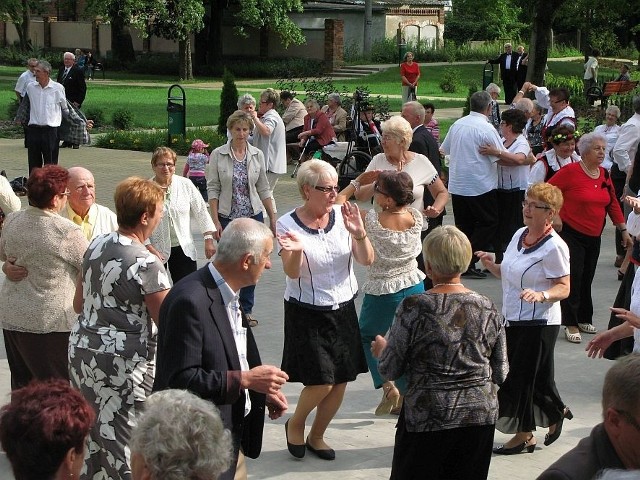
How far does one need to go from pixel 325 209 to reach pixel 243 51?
4803 centimetres

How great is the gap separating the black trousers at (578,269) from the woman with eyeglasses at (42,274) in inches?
193

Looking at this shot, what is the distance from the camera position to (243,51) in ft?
177

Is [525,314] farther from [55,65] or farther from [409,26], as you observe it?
[409,26]

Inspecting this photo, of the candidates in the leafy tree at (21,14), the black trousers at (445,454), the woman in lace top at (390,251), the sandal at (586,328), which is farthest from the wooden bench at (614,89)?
the leafy tree at (21,14)

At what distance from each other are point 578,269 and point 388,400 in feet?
10.1

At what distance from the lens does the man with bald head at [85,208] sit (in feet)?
23.2

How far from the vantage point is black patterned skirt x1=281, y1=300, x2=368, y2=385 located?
6738 mm

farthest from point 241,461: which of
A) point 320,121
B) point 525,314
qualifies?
point 320,121

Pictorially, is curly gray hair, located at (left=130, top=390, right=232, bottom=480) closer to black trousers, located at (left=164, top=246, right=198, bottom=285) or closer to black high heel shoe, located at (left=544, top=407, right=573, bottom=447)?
black high heel shoe, located at (left=544, top=407, right=573, bottom=447)

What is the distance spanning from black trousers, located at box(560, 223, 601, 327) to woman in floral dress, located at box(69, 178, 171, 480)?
5232 millimetres

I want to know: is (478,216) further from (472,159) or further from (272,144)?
(272,144)

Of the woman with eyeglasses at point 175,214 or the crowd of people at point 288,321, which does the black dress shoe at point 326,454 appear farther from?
the woman with eyeglasses at point 175,214

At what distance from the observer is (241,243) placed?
4883 mm

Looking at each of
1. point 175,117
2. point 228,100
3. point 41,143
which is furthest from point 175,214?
point 228,100
